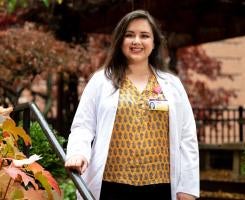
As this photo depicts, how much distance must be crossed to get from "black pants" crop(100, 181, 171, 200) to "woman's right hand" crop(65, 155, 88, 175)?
165mm

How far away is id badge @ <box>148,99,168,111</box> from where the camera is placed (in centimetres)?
342

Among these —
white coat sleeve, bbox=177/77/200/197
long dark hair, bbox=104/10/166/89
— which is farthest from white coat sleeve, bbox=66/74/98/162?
white coat sleeve, bbox=177/77/200/197

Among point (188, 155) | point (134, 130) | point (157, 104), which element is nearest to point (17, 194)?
point (134, 130)

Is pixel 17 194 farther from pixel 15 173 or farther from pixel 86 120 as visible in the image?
pixel 86 120

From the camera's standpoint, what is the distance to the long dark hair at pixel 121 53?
3.50 meters

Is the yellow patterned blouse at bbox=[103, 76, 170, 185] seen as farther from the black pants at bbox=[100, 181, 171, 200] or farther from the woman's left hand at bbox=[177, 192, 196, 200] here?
the woman's left hand at bbox=[177, 192, 196, 200]

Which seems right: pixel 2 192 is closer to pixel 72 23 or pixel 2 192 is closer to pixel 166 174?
pixel 166 174

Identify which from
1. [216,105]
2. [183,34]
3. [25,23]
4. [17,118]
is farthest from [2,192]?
[216,105]

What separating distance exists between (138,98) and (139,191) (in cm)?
45

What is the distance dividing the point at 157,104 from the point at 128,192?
1.46 ft

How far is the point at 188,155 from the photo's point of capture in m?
3.53

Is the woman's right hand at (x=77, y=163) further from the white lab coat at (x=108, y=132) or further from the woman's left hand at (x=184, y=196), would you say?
the woman's left hand at (x=184, y=196)

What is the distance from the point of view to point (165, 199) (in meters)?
3.48

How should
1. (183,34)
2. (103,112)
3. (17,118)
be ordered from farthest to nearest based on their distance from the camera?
(183,34) → (17,118) → (103,112)
